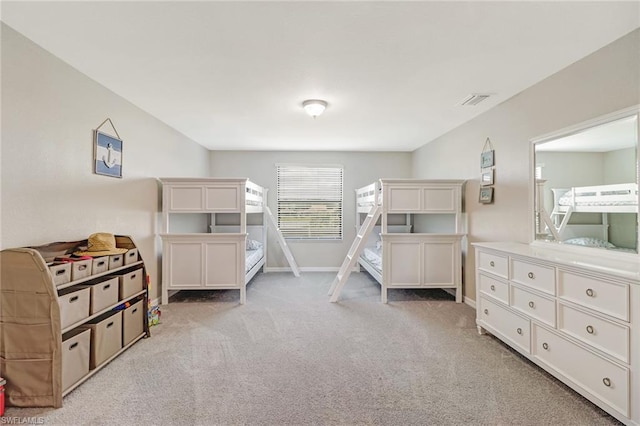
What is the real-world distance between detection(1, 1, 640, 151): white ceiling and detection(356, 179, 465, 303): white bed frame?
1.01 m

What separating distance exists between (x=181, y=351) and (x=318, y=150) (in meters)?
4.38

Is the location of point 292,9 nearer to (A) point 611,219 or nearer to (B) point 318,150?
(A) point 611,219

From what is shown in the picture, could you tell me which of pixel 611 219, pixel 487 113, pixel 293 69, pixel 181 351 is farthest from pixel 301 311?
pixel 487 113

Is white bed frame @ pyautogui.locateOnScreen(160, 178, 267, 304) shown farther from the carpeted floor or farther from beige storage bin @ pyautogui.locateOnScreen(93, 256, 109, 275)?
beige storage bin @ pyautogui.locateOnScreen(93, 256, 109, 275)

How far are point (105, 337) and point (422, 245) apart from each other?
141 inches

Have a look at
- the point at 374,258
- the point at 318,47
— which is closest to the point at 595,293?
the point at 318,47

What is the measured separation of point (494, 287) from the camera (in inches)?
110

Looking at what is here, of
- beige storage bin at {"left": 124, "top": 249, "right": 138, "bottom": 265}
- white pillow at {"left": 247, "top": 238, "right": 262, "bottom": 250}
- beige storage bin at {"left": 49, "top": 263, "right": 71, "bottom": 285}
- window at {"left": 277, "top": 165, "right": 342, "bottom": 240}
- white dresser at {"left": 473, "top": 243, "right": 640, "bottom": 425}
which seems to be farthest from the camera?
window at {"left": 277, "top": 165, "right": 342, "bottom": 240}

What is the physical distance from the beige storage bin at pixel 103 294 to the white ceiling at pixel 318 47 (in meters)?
1.80

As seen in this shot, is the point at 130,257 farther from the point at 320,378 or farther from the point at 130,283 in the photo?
the point at 320,378

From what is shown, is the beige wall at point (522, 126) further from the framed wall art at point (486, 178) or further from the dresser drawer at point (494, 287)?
the dresser drawer at point (494, 287)

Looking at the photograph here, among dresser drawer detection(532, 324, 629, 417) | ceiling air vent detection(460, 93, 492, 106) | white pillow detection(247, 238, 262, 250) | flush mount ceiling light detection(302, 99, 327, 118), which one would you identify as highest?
ceiling air vent detection(460, 93, 492, 106)

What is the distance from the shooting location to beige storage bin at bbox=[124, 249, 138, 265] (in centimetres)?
275

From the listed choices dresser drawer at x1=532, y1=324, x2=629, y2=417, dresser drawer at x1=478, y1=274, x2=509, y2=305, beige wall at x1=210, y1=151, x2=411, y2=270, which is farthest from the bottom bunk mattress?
dresser drawer at x1=532, y1=324, x2=629, y2=417
